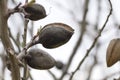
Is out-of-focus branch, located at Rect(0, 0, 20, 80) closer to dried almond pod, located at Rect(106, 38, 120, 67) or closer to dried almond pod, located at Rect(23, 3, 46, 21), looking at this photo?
dried almond pod, located at Rect(23, 3, 46, 21)

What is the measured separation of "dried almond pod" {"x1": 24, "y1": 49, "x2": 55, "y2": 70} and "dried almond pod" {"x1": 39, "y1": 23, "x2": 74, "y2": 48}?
1.7 inches

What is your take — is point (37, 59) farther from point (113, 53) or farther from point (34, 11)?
point (113, 53)

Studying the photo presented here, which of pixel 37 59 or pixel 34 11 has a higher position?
pixel 34 11

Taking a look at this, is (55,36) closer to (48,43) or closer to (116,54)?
(48,43)

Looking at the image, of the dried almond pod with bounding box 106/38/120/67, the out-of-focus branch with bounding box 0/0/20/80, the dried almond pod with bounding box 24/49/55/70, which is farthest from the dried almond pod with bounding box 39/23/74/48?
the dried almond pod with bounding box 106/38/120/67

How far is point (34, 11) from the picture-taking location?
4.25 ft

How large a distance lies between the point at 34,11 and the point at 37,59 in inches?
7.2

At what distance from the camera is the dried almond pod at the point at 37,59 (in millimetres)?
1301

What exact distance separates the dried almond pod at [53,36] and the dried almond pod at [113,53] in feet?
1.46

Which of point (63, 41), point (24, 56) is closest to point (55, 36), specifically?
point (63, 41)

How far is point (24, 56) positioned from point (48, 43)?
0.37ft

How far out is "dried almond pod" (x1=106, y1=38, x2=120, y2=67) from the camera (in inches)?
67.4

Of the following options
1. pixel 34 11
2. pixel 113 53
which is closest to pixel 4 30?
pixel 34 11

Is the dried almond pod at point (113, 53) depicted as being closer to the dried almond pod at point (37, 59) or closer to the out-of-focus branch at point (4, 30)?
the dried almond pod at point (37, 59)
